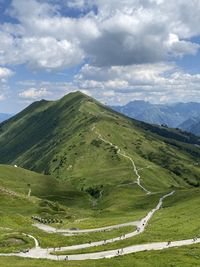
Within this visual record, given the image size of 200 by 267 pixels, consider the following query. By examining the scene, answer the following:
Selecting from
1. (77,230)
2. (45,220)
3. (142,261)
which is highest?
(142,261)

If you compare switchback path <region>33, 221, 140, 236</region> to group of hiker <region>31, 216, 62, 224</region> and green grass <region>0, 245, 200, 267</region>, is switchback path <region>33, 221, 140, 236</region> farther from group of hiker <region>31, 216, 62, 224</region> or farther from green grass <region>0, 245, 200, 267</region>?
green grass <region>0, 245, 200, 267</region>

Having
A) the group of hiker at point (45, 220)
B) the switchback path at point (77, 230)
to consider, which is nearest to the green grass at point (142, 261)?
the switchback path at point (77, 230)

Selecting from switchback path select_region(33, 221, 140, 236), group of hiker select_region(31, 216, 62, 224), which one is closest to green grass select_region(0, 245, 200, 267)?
switchback path select_region(33, 221, 140, 236)

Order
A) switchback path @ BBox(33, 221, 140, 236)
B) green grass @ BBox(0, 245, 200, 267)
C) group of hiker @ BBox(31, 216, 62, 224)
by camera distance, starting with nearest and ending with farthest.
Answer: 1. green grass @ BBox(0, 245, 200, 267)
2. switchback path @ BBox(33, 221, 140, 236)
3. group of hiker @ BBox(31, 216, 62, 224)

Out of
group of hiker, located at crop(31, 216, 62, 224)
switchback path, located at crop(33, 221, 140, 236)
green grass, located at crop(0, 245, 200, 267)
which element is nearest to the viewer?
green grass, located at crop(0, 245, 200, 267)

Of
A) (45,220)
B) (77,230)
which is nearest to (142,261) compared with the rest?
(77,230)

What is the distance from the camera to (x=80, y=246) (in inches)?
4134

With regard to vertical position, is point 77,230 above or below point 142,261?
below

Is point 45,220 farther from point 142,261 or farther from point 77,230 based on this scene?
point 142,261

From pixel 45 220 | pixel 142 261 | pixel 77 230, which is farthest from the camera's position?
pixel 45 220

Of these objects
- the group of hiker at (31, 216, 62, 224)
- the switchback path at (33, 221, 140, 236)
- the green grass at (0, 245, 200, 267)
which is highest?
the green grass at (0, 245, 200, 267)

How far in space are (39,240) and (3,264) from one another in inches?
1191

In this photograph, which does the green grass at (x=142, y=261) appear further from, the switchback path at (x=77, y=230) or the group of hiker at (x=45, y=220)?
the group of hiker at (x=45, y=220)

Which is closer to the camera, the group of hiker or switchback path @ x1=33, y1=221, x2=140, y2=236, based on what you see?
switchback path @ x1=33, y1=221, x2=140, y2=236
